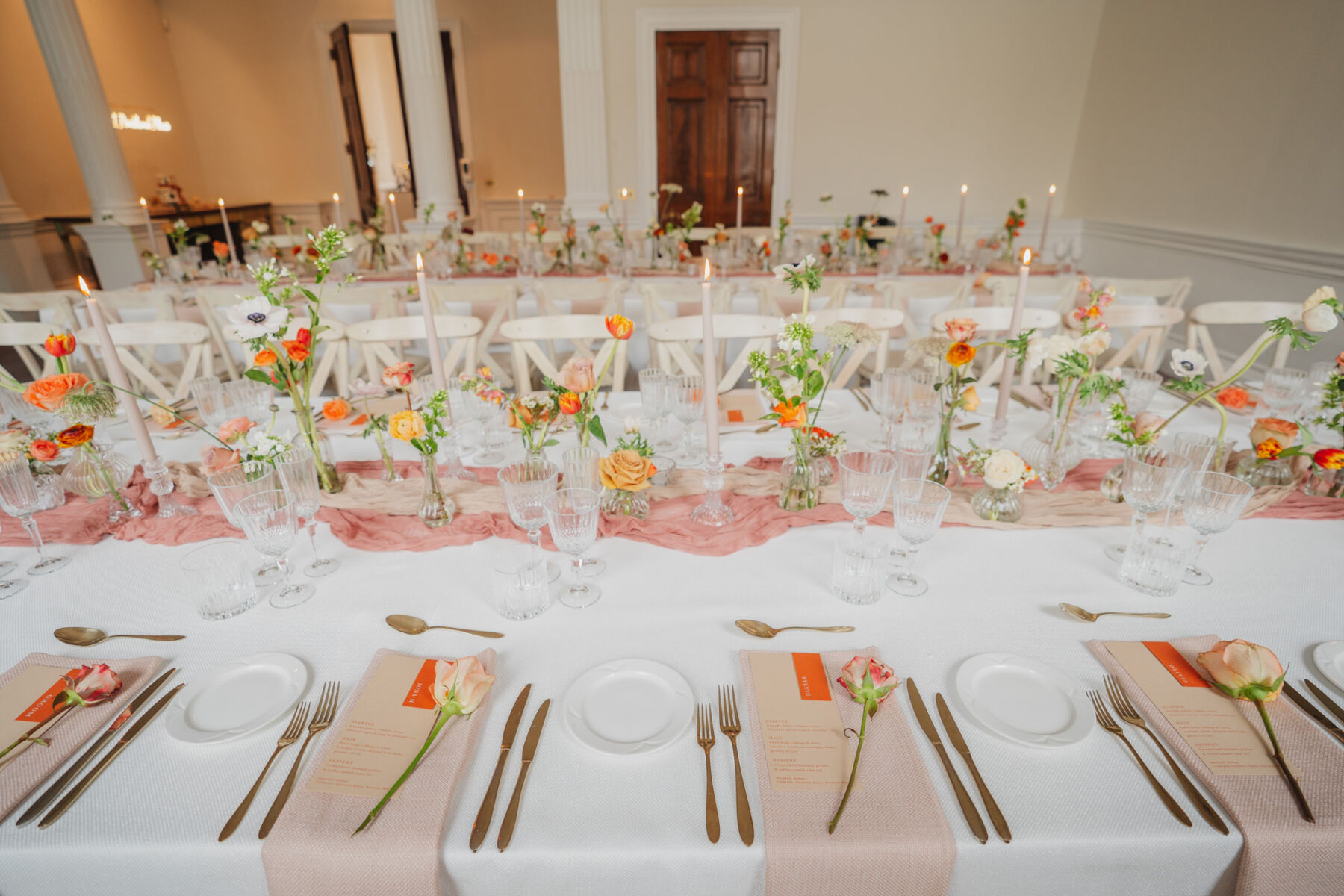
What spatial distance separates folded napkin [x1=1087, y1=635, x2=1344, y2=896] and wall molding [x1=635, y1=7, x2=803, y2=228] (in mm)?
5911

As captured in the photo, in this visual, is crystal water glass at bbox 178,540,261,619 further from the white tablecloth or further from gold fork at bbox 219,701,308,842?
gold fork at bbox 219,701,308,842

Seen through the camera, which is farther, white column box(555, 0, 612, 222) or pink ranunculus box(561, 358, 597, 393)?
white column box(555, 0, 612, 222)

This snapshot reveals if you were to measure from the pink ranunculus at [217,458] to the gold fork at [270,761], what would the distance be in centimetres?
54

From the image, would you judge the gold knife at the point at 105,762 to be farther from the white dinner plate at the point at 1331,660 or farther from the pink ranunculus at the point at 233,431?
the white dinner plate at the point at 1331,660

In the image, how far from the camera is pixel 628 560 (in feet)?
3.74

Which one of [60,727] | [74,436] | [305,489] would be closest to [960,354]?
[305,489]

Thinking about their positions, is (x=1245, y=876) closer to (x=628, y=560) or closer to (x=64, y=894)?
(x=628, y=560)

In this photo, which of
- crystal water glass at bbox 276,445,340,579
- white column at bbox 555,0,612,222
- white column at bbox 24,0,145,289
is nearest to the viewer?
crystal water glass at bbox 276,445,340,579

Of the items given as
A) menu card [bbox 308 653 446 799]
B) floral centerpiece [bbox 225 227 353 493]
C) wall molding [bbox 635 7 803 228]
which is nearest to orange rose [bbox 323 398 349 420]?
floral centerpiece [bbox 225 227 353 493]

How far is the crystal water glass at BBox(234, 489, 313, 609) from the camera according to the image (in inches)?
38.5

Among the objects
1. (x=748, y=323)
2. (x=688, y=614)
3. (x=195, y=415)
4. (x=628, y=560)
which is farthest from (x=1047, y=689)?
(x=195, y=415)

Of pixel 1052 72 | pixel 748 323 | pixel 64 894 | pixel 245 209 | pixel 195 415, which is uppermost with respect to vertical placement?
pixel 1052 72

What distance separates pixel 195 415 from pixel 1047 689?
2068 millimetres

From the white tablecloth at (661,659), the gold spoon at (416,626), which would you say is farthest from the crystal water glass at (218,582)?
the gold spoon at (416,626)
